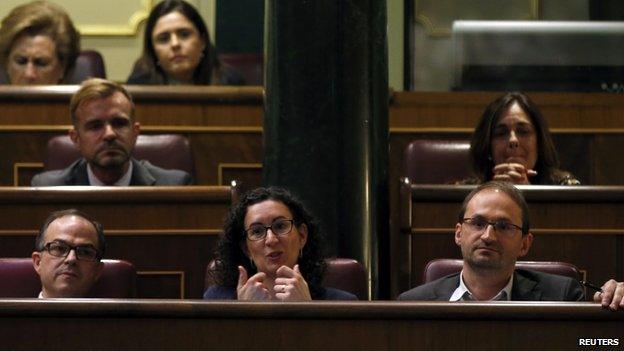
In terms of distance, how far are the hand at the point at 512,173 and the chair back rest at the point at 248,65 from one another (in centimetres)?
129

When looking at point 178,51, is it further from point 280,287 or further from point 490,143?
point 280,287

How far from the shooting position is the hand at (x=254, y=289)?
2.75m

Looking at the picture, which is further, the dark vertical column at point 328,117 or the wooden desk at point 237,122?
the wooden desk at point 237,122

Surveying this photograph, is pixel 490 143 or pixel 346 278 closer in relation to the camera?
pixel 346 278

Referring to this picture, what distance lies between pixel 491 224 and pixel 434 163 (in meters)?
0.92

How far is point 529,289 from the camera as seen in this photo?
2805mm

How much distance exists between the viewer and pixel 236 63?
4629 millimetres

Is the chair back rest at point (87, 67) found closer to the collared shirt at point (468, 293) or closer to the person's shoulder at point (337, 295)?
the person's shoulder at point (337, 295)

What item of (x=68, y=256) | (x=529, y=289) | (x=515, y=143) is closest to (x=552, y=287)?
(x=529, y=289)

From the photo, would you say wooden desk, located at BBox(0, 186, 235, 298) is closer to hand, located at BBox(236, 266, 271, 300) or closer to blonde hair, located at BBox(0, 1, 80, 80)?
hand, located at BBox(236, 266, 271, 300)

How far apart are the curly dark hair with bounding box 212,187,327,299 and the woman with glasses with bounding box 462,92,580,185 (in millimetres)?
683

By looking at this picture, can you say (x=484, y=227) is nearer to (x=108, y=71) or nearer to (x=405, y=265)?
(x=405, y=265)

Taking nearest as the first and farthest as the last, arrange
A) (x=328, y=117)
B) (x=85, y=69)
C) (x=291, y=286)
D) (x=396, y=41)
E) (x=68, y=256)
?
(x=291, y=286)
(x=68, y=256)
(x=328, y=117)
(x=85, y=69)
(x=396, y=41)

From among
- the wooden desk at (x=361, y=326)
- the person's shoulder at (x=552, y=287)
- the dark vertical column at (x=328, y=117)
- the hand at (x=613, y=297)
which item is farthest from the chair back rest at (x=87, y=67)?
the hand at (x=613, y=297)
